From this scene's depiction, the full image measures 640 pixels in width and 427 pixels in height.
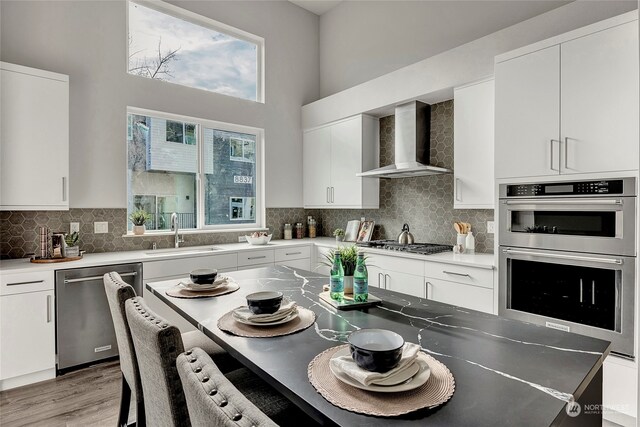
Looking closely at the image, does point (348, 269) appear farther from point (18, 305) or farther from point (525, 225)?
point (18, 305)

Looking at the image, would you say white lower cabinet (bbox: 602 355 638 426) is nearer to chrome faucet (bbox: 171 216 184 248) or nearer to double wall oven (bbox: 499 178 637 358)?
double wall oven (bbox: 499 178 637 358)

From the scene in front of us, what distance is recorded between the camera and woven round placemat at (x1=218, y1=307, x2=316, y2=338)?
1238 mm

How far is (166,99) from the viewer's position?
12.1 feet

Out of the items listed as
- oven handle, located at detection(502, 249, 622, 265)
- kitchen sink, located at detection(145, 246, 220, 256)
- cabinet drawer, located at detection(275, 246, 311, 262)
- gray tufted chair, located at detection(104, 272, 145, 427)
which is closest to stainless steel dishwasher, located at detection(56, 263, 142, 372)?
kitchen sink, located at detection(145, 246, 220, 256)

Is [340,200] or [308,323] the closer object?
[308,323]

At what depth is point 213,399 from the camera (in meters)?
0.61

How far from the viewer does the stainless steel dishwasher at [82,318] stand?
8.64 ft

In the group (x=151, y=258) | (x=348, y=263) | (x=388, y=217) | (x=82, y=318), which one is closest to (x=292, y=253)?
(x=388, y=217)

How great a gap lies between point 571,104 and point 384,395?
7.58 ft

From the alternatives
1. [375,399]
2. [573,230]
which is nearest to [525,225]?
[573,230]

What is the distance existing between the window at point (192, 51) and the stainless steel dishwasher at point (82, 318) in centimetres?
219

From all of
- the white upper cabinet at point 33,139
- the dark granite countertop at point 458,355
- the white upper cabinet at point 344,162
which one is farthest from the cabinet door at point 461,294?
the white upper cabinet at point 33,139

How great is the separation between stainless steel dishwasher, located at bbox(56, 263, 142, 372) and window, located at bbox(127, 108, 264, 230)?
39.0 inches

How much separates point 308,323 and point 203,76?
376cm
